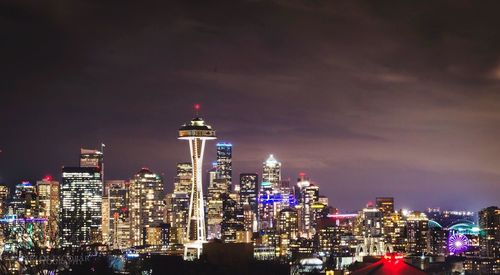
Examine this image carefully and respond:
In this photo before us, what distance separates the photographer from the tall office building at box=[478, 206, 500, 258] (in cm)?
10369

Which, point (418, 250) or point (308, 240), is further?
point (308, 240)

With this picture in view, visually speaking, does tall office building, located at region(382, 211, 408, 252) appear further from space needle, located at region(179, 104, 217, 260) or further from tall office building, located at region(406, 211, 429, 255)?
space needle, located at region(179, 104, 217, 260)

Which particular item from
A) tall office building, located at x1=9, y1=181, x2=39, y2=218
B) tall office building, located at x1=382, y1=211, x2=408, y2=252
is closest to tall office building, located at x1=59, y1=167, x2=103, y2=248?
tall office building, located at x1=9, y1=181, x2=39, y2=218

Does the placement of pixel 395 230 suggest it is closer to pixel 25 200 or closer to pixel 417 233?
pixel 417 233

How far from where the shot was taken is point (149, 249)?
355 ft

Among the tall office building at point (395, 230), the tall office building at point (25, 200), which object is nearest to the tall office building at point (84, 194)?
the tall office building at point (25, 200)

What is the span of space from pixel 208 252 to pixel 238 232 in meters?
72.7

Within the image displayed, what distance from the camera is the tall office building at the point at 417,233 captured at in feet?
360

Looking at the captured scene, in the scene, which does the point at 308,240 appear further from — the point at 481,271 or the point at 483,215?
the point at 481,271

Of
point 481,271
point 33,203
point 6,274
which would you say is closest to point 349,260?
point 481,271

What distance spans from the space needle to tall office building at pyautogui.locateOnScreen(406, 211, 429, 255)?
1257 inches

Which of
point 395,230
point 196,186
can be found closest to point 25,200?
point 196,186

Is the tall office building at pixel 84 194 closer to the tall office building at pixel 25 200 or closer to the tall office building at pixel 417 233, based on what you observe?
the tall office building at pixel 25 200

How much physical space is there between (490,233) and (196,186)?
42.5 m
